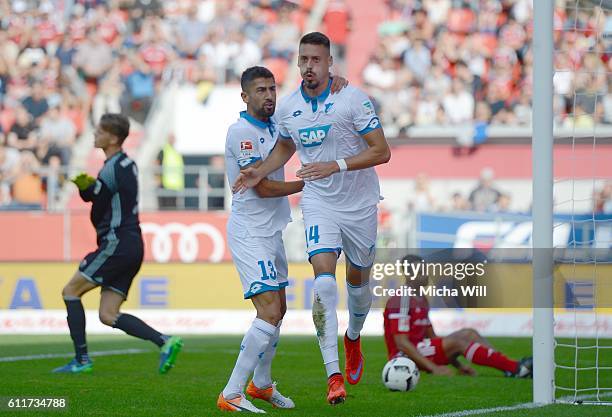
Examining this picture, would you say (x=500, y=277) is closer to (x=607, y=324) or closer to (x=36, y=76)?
(x=607, y=324)

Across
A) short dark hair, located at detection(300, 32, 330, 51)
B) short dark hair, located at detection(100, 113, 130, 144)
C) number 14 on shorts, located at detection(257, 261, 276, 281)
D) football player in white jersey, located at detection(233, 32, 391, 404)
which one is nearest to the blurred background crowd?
short dark hair, located at detection(100, 113, 130, 144)

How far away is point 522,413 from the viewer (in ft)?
25.7

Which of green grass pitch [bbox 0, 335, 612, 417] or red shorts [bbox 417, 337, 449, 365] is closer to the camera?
green grass pitch [bbox 0, 335, 612, 417]

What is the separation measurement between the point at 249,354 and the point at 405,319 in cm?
358

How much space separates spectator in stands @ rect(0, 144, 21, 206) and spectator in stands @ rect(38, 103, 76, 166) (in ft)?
1.81

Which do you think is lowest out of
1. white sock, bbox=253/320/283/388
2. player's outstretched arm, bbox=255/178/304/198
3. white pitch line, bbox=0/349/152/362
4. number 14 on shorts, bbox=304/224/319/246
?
white pitch line, bbox=0/349/152/362

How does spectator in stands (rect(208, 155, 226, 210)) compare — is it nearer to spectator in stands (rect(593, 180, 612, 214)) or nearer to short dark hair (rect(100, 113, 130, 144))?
spectator in stands (rect(593, 180, 612, 214))

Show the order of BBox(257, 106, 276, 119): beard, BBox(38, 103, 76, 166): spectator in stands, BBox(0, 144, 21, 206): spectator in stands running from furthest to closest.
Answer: BBox(38, 103, 76, 166): spectator in stands, BBox(0, 144, 21, 206): spectator in stands, BBox(257, 106, 276, 119): beard

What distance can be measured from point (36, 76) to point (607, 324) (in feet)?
45.6

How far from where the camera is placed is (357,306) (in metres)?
9.39

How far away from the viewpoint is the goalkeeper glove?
10.3m

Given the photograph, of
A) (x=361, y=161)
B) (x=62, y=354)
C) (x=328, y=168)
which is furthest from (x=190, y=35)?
(x=328, y=168)

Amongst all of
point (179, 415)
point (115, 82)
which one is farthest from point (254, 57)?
point (179, 415)

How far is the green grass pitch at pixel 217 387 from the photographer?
8102mm
